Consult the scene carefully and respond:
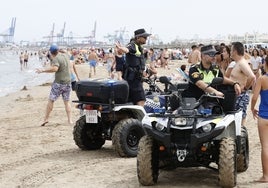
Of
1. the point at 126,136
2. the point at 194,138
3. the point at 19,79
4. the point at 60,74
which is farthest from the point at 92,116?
the point at 19,79

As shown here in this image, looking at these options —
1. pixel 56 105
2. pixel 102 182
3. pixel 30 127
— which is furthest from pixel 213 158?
pixel 56 105

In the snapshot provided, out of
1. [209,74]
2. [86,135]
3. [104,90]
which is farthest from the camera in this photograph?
[86,135]

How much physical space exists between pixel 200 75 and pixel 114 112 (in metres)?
1.88

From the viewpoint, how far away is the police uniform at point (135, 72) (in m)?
8.35

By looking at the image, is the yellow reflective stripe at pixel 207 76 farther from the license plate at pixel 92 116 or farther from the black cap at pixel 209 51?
the license plate at pixel 92 116

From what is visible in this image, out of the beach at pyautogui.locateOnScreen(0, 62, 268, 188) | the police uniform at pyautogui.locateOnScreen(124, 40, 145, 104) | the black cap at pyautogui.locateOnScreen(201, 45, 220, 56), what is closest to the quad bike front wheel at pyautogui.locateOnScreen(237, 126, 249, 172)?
the beach at pyautogui.locateOnScreen(0, 62, 268, 188)

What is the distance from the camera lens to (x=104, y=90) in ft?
25.6

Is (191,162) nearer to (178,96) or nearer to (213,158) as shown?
(213,158)

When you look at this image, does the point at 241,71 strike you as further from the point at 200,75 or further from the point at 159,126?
the point at 159,126

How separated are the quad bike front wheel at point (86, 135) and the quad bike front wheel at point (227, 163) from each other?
3110 millimetres

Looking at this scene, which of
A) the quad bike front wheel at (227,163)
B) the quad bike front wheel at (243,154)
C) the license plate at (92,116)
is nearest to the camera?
the quad bike front wheel at (227,163)

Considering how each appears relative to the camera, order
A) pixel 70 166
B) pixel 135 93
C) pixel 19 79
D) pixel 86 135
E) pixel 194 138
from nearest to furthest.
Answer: pixel 194 138 < pixel 70 166 < pixel 135 93 < pixel 86 135 < pixel 19 79

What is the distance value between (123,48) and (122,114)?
42.5 inches

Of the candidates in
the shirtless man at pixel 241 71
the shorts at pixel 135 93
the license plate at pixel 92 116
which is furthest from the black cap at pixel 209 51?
the license plate at pixel 92 116
